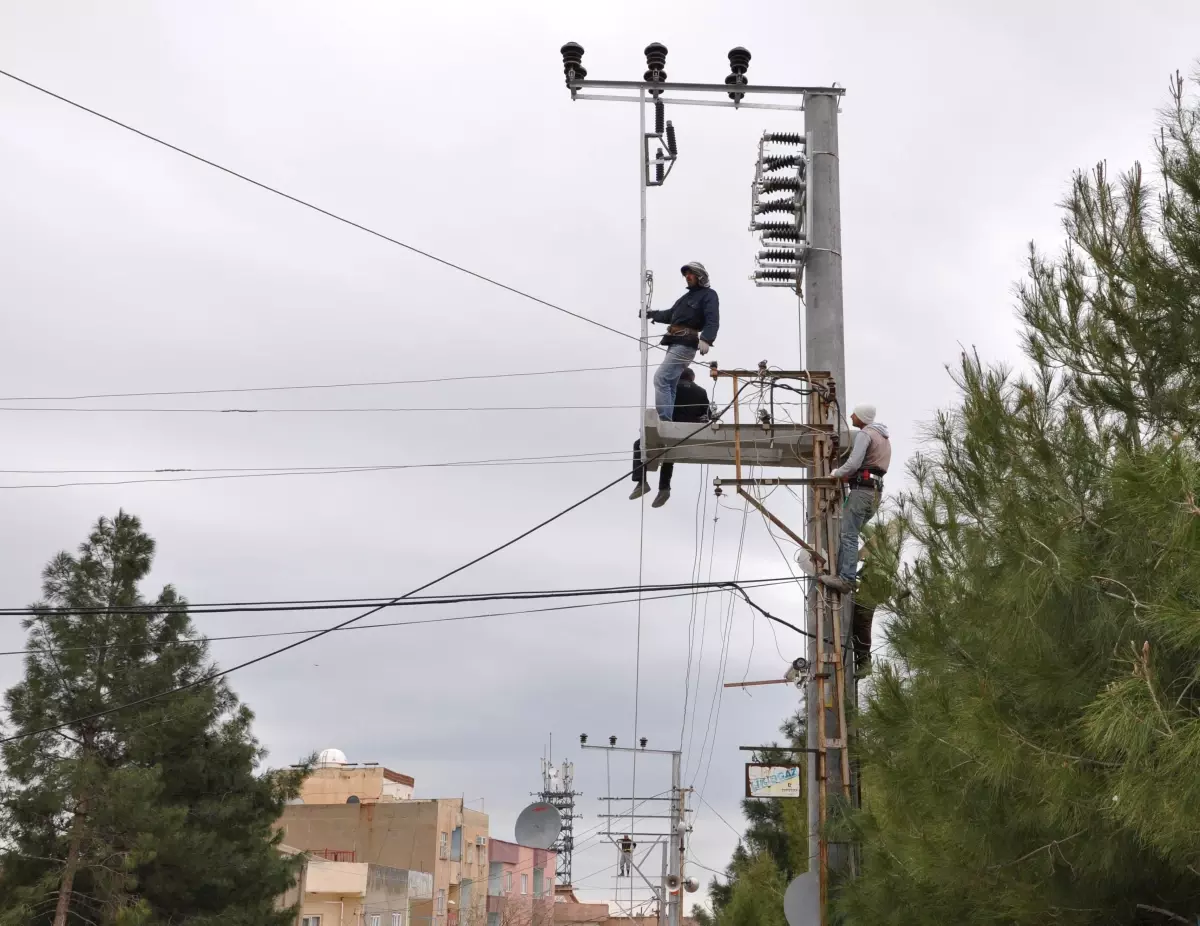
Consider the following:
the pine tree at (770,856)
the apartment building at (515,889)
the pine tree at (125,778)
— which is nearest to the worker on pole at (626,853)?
the pine tree at (770,856)

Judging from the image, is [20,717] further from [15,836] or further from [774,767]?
[774,767]

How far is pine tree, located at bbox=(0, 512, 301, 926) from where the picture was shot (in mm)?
22969

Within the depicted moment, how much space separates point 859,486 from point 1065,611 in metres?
4.76

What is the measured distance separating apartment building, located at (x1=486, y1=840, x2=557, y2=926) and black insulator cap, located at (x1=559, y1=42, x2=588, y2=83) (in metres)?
58.1

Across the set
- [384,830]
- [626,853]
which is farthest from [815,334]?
→ [384,830]

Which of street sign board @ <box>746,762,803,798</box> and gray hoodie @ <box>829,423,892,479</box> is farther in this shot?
street sign board @ <box>746,762,803,798</box>

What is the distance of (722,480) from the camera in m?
12.5

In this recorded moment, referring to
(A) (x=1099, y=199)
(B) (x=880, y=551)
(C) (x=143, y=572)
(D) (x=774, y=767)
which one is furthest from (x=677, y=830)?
(A) (x=1099, y=199)

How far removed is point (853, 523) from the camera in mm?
12086

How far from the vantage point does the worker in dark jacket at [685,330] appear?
1352 centimetres

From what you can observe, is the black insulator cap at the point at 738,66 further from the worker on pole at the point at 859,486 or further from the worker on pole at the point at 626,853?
the worker on pole at the point at 626,853

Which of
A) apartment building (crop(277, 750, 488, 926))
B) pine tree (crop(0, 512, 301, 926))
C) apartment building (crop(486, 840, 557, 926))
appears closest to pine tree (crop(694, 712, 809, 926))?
pine tree (crop(0, 512, 301, 926))

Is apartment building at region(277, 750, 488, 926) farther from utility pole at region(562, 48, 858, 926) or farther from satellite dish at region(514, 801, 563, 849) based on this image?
utility pole at region(562, 48, 858, 926)

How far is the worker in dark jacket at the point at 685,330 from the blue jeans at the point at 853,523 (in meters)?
2.23
